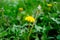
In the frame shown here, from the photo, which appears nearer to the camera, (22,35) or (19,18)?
(22,35)

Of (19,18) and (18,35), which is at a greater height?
(19,18)

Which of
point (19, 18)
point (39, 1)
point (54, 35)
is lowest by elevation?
point (54, 35)

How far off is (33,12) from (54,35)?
0.44 meters

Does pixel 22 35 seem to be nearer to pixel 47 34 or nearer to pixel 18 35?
pixel 18 35

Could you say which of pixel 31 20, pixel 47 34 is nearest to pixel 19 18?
pixel 31 20

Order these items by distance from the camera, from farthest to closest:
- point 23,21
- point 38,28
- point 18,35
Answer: point 23,21 < point 38,28 < point 18,35

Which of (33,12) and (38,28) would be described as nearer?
(38,28)

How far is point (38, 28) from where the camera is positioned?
1762mm

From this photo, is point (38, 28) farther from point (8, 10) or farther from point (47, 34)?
point (8, 10)

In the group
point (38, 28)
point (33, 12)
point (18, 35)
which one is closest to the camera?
point (18, 35)

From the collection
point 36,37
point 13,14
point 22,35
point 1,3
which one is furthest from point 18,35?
point 1,3

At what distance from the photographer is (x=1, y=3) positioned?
2.34 metres

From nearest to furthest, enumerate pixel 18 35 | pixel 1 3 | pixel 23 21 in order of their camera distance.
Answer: pixel 18 35, pixel 23 21, pixel 1 3

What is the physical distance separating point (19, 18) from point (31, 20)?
0.24 metres
